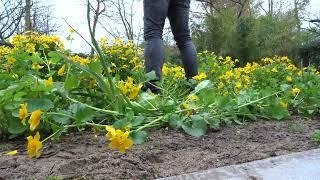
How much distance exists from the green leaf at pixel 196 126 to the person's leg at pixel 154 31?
1244 mm

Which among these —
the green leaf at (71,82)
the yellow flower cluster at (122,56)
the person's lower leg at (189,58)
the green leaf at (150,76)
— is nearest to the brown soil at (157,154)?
the green leaf at (71,82)

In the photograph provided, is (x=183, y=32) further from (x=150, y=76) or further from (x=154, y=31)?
(x=150, y=76)

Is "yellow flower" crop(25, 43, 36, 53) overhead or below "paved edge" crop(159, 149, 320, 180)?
overhead

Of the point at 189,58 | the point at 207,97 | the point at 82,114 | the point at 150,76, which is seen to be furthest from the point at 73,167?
the point at 189,58

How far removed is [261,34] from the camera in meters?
20.0

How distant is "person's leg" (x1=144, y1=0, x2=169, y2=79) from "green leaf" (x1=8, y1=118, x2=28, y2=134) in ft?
4.83

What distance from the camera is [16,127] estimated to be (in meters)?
1.81

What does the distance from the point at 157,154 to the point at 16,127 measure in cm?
65

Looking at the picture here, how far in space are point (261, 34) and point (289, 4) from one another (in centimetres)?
505

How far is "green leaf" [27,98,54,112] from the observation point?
5.30ft

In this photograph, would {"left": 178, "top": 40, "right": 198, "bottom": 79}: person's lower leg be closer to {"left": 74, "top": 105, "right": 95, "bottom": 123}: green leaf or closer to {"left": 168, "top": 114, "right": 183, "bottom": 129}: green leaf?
{"left": 168, "top": 114, "right": 183, "bottom": 129}: green leaf

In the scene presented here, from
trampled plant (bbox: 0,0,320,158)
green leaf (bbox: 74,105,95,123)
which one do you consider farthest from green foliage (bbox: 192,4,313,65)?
green leaf (bbox: 74,105,95,123)

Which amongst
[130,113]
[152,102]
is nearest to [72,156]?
[130,113]

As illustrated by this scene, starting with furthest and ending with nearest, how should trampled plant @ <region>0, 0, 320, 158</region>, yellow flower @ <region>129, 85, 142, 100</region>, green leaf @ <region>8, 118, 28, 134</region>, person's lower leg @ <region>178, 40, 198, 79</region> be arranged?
person's lower leg @ <region>178, 40, 198, 79</region> → yellow flower @ <region>129, 85, 142, 100</region> → green leaf @ <region>8, 118, 28, 134</region> → trampled plant @ <region>0, 0, 320, 158</region>
